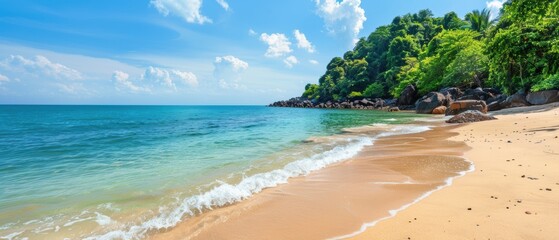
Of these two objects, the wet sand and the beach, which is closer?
the beach

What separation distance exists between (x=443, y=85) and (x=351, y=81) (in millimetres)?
38674

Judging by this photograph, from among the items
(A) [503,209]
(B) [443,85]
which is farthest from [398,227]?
(B) [443,85]

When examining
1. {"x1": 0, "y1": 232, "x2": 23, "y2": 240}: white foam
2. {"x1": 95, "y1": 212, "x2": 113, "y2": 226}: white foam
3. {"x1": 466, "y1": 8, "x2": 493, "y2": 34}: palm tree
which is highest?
{"x1": 466, "y1": 8, "x2": 493, "y2": 34}: palm tree

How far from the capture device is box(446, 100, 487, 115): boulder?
25.4 metres

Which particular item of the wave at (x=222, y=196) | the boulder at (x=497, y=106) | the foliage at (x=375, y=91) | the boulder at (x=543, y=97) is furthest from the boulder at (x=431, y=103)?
the foliage at (x=375, y=91)

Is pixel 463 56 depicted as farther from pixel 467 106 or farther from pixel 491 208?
pixel 491 208

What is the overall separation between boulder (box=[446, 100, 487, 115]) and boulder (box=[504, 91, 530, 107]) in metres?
2.22

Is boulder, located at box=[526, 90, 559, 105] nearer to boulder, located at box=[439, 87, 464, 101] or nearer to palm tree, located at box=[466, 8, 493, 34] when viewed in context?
boulder, located at box=[439, 87, 464, 101]

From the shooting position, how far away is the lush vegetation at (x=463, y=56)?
65.3ft

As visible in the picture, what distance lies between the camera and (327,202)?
5.25m

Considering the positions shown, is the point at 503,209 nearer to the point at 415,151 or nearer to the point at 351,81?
the point at 415,151

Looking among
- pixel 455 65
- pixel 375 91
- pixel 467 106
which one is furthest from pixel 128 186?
pixel 375 91

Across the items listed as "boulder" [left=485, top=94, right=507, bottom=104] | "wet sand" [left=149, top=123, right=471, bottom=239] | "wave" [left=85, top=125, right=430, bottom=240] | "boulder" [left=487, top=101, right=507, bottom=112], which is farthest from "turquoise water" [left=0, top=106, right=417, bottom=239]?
"boulder" [left=485, top=94, right=507, bottom=104]

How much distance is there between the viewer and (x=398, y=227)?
384 cm
